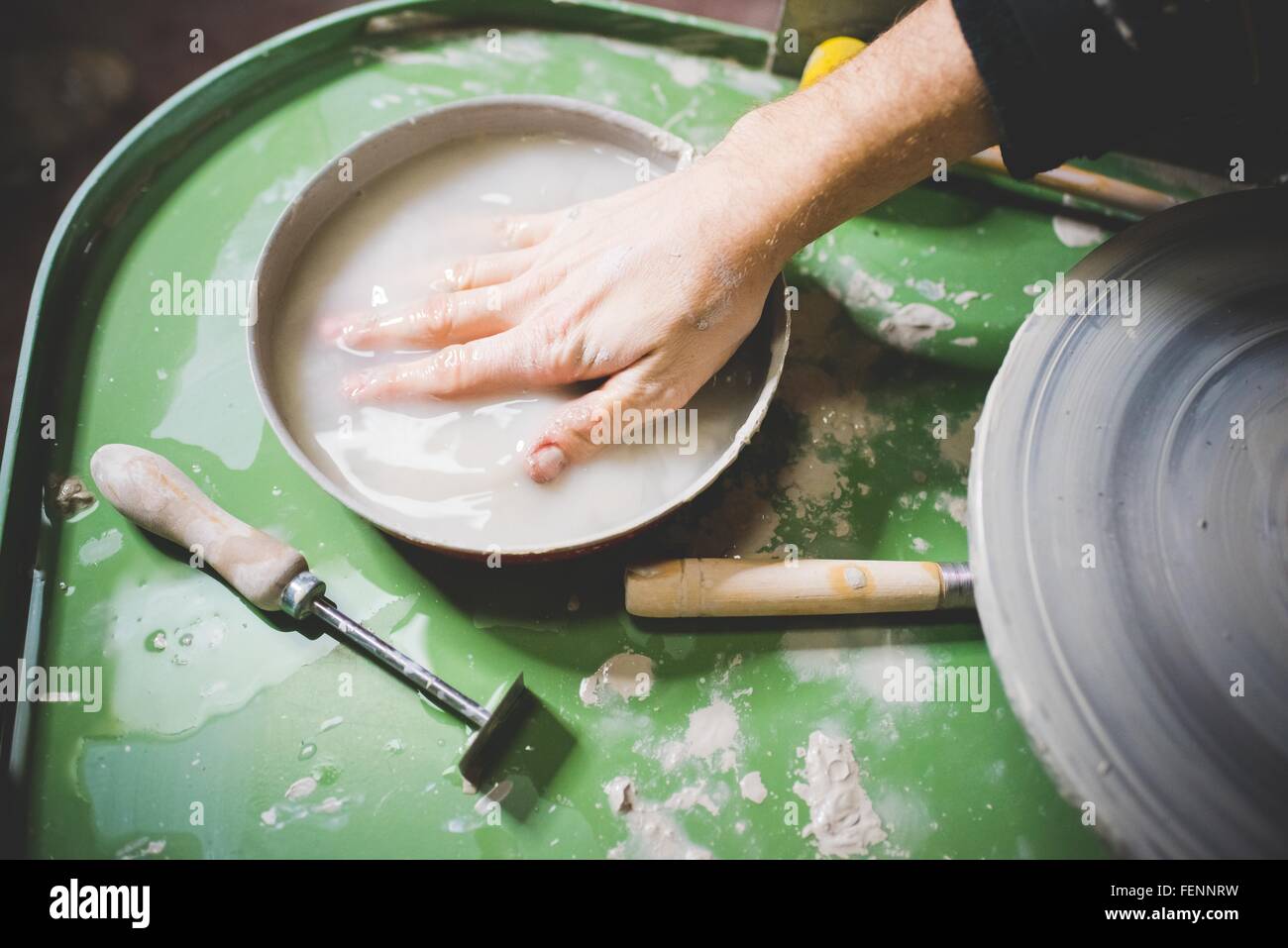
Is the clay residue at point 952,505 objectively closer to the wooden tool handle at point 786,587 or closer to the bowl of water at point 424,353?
the wooden tool handle at point 786,587

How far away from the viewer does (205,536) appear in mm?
900

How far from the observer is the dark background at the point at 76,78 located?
1.83 metres

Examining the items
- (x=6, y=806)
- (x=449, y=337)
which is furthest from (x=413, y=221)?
(x=6, y=806)

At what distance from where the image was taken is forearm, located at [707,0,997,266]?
84 cm

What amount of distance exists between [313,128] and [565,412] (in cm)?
67

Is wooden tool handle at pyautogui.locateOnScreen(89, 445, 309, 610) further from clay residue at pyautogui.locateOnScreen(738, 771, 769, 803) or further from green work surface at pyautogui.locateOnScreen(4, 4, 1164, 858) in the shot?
clay residue at pyautogui.locateOnScreen(738, 771, 769, 803)

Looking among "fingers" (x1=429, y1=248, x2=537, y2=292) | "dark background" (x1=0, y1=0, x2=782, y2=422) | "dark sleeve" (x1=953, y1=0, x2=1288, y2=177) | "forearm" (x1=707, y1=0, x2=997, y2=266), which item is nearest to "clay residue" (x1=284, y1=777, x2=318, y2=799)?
"fingers" (x1=429, y1=248, x2=537, y2=292)

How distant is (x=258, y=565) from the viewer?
2.88 ft

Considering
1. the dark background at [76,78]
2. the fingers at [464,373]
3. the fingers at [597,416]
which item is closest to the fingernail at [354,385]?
the fingers at [464,373]

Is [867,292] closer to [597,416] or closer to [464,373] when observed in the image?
[597,416]

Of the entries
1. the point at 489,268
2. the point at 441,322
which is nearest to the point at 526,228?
the point at 489,268

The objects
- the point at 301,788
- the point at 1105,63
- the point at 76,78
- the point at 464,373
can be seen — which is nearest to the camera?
the point at 1105,63

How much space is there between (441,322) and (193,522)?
387 mm
